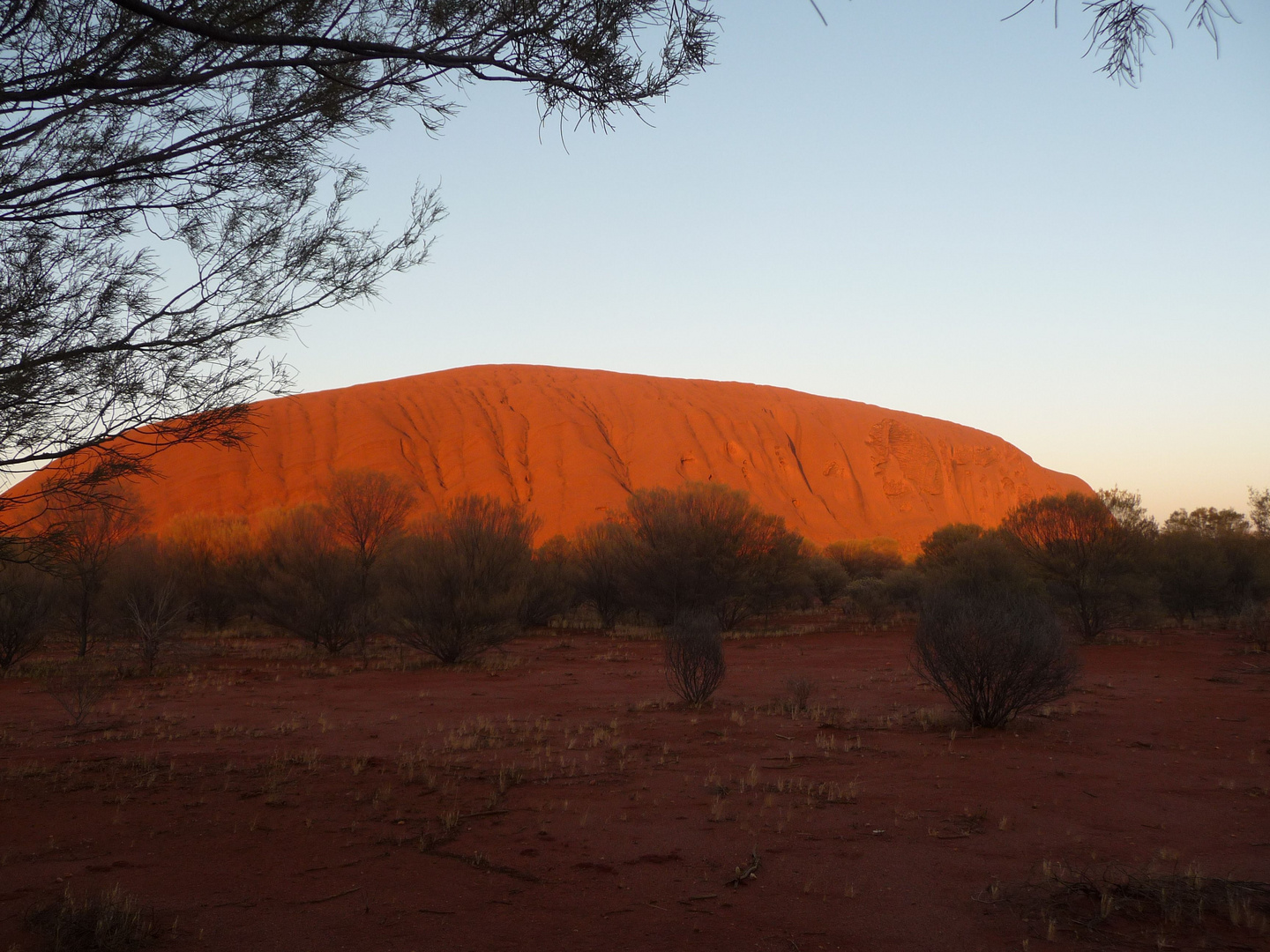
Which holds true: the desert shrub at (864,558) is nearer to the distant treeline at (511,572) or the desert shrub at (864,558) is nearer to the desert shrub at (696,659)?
the distant treeline at (511,572)

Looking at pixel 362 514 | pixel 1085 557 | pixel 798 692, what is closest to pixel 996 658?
pixel 798 692

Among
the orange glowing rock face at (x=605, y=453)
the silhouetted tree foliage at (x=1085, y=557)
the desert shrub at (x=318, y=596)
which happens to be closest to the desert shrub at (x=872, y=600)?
the silhouetted tree foliage at (x=1085, y=557)

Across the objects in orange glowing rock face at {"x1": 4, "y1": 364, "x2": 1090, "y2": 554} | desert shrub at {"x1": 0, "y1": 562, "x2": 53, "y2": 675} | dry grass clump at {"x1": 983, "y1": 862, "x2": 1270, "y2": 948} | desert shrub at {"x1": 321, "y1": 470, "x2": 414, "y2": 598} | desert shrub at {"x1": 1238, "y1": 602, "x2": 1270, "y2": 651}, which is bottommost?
desert shrub at {"x1": 1238, "y1": 602, "x2": 1270, "y2": 651}

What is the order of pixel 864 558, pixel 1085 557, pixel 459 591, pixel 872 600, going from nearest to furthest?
1. pixel 459 591
2. pixel 1085 557
3. pixel 872 600
4. pixel 864 558

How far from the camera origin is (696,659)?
12391mm

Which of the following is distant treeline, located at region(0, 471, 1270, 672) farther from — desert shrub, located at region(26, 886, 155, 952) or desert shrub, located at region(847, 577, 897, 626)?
desert shrub, located at region(26, 886, 155, 952)

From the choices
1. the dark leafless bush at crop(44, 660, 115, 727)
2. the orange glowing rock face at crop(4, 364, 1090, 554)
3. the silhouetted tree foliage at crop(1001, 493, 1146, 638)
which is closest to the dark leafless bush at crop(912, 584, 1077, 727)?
the dark leafless bush at crop(44, 660, 115, 727)

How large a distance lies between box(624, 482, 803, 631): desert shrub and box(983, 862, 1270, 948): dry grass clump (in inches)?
885

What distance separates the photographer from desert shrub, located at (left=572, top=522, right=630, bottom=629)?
1168 inches

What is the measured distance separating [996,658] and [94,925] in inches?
361

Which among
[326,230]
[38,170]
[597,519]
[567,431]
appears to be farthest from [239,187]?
[567,431]

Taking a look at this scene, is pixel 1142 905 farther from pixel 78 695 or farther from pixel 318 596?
pixel 318 596

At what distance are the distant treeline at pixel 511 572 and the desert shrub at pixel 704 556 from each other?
0.07 m

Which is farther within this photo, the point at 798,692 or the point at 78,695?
the point at 798,692
